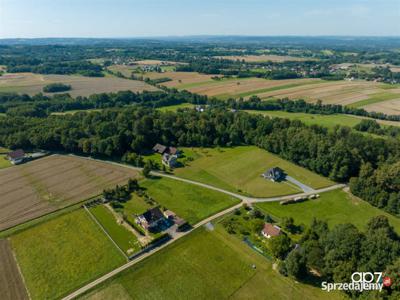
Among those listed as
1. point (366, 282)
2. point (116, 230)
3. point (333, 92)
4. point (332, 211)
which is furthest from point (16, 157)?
point (333, 92)

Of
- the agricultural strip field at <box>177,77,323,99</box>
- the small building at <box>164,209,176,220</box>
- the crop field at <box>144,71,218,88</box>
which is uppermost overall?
the crop field at <box>144,71,218,88</box>

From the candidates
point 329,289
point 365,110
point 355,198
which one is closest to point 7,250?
point 329,289

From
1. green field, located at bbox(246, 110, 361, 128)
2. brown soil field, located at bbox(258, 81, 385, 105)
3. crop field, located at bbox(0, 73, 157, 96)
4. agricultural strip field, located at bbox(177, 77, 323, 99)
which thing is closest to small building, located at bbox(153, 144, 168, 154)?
green field, located at bbox(246, 110, 361, 128)

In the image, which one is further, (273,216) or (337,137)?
(337,137)

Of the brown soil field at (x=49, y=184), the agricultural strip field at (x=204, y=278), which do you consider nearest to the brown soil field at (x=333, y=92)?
the brown soil field at (x=49, y=184)

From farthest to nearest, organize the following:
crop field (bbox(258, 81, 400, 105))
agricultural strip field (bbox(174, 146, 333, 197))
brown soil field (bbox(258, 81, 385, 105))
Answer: brown soil field (bbox(258, 81, 385, 105)) < crop field (bbox(258, 81, 400, 105)) < agricultural strip field (bbox(174, 146, 333, 197))

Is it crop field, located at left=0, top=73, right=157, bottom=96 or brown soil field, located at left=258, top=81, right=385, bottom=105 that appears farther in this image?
crop field, located at left=0, top=73, right=157, bottom=96

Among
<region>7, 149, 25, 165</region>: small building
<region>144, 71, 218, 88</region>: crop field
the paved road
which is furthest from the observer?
<region>144, 71, 218, 88</region>: crop field

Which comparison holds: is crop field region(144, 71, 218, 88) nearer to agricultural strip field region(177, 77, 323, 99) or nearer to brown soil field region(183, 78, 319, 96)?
agricultural strip field region(177, 77, 323, 99)

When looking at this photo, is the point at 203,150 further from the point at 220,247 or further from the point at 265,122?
the point at 220,247
